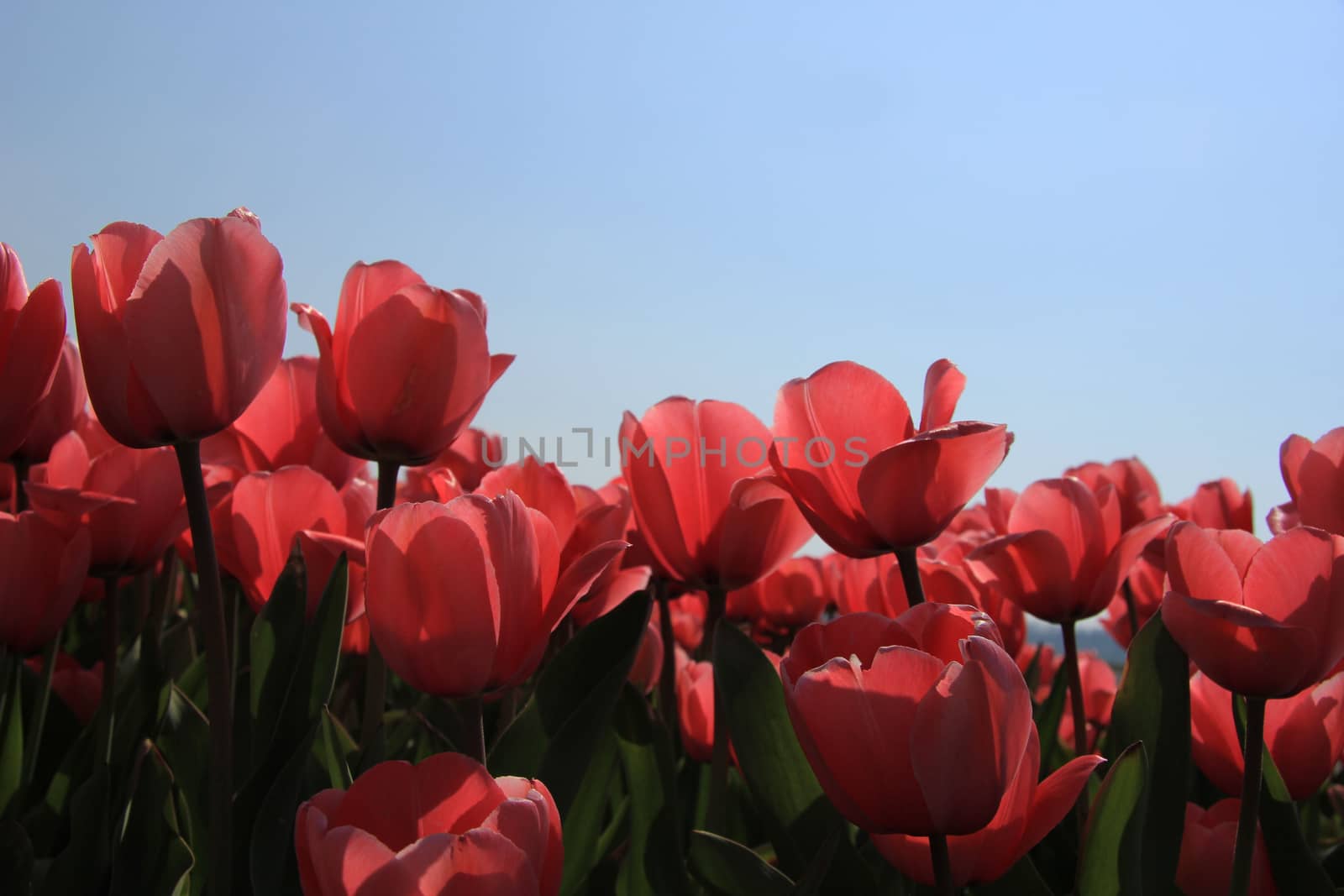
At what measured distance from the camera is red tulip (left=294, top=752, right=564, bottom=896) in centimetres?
57

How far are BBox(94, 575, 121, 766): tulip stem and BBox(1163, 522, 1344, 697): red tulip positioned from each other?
3.45 ft

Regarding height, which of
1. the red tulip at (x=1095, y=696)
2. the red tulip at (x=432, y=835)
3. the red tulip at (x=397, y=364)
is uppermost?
the red tulip at (x=397, y=364)

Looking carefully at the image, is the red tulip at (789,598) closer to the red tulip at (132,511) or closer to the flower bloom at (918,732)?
the red tulip at (132,511)

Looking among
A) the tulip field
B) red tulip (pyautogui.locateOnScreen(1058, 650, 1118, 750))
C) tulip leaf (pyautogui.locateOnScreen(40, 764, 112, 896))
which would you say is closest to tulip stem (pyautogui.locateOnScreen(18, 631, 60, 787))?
the tulip field

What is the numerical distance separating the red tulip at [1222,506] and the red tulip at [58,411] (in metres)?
1.65

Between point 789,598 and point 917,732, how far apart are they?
1.78 meters

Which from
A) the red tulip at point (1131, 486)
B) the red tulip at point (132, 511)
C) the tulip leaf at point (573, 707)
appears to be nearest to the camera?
the tulip leaf at point (573, 707)

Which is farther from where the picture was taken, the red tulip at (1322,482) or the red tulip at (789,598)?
the red tulip at (789,598)

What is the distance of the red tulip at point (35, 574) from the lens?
1.14 m

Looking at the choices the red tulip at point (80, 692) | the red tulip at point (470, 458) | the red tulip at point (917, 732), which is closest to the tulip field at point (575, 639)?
the red tulip at point (917, 732)

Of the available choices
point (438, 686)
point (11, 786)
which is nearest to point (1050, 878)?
point (438, 686)

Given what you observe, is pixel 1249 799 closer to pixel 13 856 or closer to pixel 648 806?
pixel 648 806

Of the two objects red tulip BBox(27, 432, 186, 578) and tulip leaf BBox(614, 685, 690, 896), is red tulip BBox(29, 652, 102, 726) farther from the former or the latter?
tulip leaf BBox(614, 685, 690, 896)

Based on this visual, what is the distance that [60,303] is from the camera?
949 millimetres
